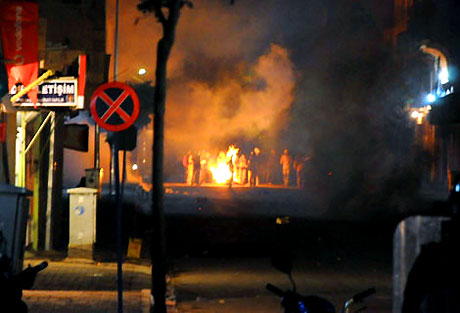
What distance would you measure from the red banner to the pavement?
4.03 metres

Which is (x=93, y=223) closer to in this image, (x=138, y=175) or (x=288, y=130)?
(x=288, y=130)

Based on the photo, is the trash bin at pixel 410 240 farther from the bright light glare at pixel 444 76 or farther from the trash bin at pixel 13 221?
the bright light glare at pixel 444 76

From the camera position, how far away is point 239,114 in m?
60.7

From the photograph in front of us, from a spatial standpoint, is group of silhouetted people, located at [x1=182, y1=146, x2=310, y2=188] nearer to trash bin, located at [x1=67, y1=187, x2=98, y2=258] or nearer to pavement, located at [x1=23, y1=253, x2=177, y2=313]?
trash bin, located at [x1=67, y1=187, x2=98, y2=258]

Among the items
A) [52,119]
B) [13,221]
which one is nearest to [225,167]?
[52,119]

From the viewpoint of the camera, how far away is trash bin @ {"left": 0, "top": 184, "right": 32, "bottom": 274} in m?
6.53

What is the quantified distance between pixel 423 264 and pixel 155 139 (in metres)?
8.50

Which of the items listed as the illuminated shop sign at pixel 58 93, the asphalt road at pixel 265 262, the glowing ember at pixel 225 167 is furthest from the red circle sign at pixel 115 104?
the glowing ember at pixel 225 167

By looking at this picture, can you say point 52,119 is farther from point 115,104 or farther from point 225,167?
point 225,167

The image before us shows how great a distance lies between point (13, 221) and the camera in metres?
6.60

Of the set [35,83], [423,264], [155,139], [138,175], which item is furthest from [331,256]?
[138,175]

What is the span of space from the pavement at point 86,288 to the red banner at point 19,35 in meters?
4.03

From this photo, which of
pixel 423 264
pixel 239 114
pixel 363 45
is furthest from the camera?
pixel 239 114

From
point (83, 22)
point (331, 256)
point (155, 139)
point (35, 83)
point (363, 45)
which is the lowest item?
point (331, 256)
